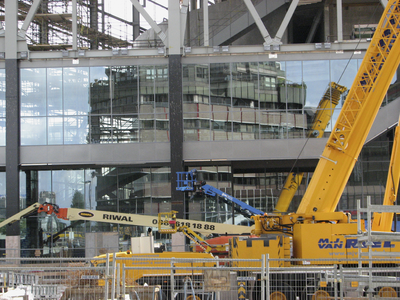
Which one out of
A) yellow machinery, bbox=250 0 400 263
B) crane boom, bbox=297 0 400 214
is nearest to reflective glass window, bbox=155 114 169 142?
yellow machinery, bbox=250 0 400 263

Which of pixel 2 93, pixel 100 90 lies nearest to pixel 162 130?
pixel 100 90

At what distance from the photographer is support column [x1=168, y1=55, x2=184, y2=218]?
29.7 m

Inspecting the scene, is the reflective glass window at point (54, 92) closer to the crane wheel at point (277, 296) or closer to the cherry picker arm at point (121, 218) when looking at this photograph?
the cherry picker arm at point (121, 218)

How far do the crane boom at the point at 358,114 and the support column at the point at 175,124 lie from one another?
13.4 metres

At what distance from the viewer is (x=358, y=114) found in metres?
17.0

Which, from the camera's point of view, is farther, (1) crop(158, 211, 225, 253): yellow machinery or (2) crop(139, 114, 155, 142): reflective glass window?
(2) crop(139, 114, 155, 142): reflective glass window

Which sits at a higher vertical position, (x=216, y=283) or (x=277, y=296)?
(x=216, y=283)

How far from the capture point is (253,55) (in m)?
30.9

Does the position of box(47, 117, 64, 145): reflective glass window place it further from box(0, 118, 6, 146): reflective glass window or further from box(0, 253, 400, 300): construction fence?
box(0, 253, 400, 300): construction fence

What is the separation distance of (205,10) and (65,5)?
13.2 metres

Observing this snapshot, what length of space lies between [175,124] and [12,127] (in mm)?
9727

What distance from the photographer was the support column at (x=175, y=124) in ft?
97.3

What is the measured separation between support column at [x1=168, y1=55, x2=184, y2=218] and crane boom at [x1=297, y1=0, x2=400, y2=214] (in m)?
13.4

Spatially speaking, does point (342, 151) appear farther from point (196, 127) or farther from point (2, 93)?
point (2, 93)
